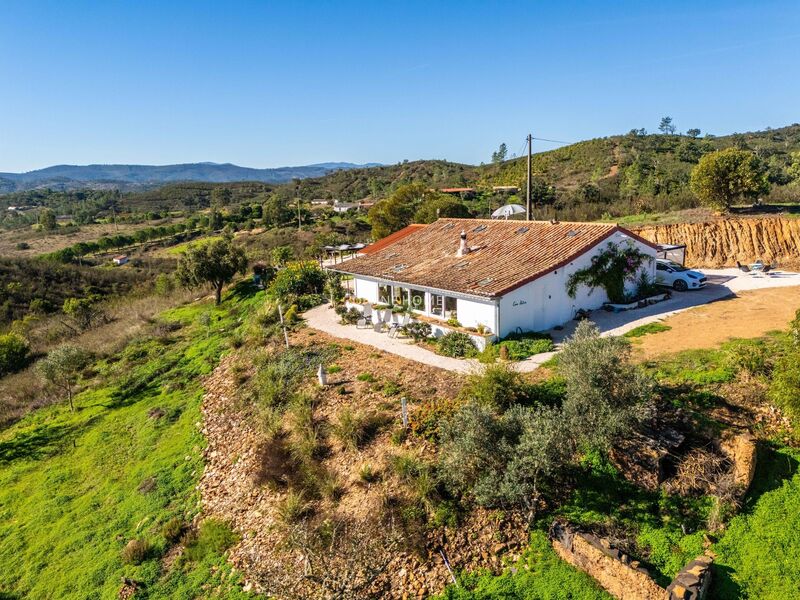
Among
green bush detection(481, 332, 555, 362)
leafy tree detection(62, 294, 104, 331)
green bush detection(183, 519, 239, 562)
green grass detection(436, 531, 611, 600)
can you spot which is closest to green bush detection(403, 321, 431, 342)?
green bush detection(481, 332, 555, 362)

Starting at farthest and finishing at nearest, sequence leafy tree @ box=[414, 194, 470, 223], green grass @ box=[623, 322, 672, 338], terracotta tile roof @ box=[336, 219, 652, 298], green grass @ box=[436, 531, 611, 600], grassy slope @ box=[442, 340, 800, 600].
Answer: leafy tree @ box=[414, 194, 470, 223]
terracotta tile roof @ box=[336, 219, 652, 298]
green grass @ box=[623, 322, 672, 338]
green grass @ box=[436, 531, 611, 600]
grassy slope @ box=[442, 340, 800, 600]

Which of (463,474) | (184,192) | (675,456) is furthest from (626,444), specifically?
(184,192)

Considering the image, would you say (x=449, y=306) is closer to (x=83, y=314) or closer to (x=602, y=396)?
(x=602, y=396)

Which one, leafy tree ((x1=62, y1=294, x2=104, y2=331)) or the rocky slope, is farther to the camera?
leafy tree ((x1=62, y1=294, x2=104, y2=331))

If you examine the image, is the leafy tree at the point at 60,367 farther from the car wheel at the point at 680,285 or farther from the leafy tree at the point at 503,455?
the car wheel at the point at 680,285

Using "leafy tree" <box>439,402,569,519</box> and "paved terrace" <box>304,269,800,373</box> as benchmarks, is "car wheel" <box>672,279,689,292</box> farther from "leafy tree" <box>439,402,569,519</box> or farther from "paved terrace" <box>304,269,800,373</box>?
"leafy tree" <box>439,402,569,519</box>

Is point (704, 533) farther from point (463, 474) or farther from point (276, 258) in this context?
point (276, 258)

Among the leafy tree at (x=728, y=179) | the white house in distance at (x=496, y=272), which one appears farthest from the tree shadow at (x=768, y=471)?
the leafy tree at (x=728, y=179)

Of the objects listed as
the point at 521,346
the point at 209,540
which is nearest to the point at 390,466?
the point at 209,540
